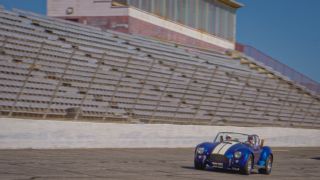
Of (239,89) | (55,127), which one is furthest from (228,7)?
(55,127)

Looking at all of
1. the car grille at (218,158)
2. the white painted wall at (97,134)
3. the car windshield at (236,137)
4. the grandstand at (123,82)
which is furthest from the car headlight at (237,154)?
the grandstand at (123,82)

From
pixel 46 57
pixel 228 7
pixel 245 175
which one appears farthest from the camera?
pixel 228 7

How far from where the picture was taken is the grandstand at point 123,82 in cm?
1928

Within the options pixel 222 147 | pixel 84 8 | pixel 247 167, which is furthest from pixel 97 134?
pixel 84 8

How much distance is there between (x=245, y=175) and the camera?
1291 cm

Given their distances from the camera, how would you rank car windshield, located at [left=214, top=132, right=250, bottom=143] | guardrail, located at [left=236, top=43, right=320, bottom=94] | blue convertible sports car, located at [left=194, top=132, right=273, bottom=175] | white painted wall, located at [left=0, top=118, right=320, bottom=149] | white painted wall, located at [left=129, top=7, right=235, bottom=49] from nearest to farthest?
1. blue convertible sports car, located at [left=194, top=132, right=273, bottom=175]
2. car windshield, located at [left=214, top=132, right=250, bottom=143]
3. white painted wall, located at [left=0, top=118, right=320, bottom=149]
4. white painted wall, located at [left=129, top=7, right=235, bottom=49]
5. guardrail, located at [left=236, top=43, right=320, bottom=94]

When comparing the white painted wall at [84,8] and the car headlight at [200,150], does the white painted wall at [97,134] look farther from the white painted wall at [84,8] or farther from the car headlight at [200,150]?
the white painted wall at [84,8]

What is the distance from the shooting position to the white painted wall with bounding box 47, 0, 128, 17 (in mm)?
32594

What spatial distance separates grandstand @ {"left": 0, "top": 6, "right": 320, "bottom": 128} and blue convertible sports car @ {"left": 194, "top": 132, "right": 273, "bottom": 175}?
6.75 meters

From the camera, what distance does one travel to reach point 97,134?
19.5 metres

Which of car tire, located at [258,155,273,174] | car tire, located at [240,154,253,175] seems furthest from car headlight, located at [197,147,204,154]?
car tire, located at [258,155,273,174]

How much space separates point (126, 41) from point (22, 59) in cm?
1058

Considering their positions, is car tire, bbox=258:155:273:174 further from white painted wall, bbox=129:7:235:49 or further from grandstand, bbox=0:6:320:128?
white painted wall, bbox=129:7:235:49

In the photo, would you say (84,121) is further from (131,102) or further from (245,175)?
(245,175)
